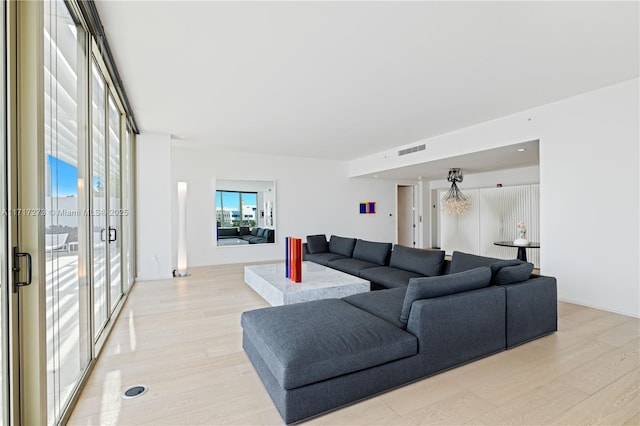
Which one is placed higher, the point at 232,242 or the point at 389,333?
the point at 232,242

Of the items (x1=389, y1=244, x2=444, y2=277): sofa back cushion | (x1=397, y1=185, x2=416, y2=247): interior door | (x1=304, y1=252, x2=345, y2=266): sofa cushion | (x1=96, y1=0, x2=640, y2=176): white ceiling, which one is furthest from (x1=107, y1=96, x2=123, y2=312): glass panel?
(x1=397, y1=185, x2=416, y2=247): interior door

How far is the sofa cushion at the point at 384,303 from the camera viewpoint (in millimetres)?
2582

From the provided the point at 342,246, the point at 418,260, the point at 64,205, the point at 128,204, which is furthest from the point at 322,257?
the point at 64,205

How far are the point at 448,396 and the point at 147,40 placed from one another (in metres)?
3.60

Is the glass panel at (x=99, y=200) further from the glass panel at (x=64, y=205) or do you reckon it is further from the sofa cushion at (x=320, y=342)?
the sofa cushion at (x=320, y=342)

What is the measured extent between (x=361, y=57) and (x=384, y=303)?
230 cm

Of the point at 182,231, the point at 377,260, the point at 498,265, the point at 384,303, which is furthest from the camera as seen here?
the point at 182,231

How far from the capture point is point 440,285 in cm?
248

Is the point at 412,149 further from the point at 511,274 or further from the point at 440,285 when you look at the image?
the point at 440,285

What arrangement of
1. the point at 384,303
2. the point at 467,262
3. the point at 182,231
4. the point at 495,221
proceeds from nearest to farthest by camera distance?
1. the point at 384,303
2. the point at 467,262
3. the point at 182,231
4. the point at 495,221

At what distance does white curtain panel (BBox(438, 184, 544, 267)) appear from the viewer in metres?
7.00

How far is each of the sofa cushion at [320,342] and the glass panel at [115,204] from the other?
234 centimetres

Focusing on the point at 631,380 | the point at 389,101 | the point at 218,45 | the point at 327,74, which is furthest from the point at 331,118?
the point at 631,380

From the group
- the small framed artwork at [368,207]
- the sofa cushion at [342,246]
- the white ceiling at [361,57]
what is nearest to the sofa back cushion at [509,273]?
the white ceiling at [361,57]
